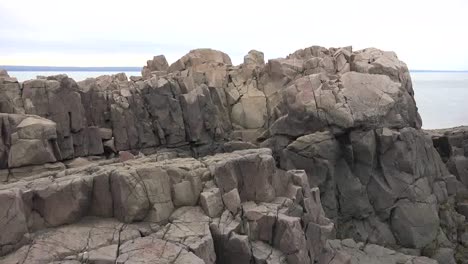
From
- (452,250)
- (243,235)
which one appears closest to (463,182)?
(452,250)

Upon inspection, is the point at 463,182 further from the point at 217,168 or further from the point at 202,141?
the point at 217,168

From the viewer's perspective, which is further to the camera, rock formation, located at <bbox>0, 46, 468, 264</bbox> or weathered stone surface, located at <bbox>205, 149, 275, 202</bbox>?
weathered stone surface, located at <bbox>205, 149, 275, 202</bbox>

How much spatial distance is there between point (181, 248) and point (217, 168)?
18.4 ft

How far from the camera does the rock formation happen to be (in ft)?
66.7

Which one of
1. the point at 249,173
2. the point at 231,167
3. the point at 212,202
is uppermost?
the point at 231,167

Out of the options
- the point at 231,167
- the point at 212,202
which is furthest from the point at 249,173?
the point at 212,202

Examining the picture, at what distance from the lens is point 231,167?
949 inches

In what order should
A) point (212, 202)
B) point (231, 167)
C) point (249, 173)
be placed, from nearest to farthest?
point (212, 202) < point (231, 167) < point (249, 173)

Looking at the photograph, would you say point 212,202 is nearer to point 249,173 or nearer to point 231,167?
point 231,167

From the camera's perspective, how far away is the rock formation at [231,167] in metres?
20.3

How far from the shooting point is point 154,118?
40.0 metres

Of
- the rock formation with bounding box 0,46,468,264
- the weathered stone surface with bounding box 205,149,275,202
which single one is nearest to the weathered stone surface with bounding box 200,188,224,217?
the rock formation with bounding box 0,46,468,264

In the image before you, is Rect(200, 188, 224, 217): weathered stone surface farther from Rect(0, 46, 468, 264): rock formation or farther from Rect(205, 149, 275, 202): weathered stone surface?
Rect(205, 149, 275, 202): weathered stone surface

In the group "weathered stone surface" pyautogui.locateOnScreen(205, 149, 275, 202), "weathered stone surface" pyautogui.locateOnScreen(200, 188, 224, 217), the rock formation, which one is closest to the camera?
the rock formation
